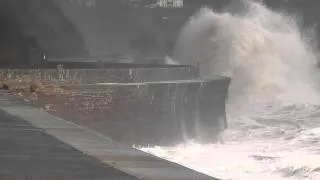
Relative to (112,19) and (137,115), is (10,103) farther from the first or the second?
(112,19)

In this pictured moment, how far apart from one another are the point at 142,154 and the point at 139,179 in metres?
2.04

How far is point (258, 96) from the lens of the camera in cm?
4006

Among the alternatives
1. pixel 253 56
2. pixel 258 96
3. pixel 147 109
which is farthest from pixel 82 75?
pixel 253 56

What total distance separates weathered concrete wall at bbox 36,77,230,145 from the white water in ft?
1.73

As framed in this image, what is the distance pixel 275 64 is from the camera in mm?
44781

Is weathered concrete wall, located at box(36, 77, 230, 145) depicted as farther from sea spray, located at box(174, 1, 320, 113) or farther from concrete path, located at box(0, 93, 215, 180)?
sea spray, located at box(174, 1, 320, 113)

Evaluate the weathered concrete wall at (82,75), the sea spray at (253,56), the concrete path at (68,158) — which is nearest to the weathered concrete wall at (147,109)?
the weathered concrete wall at (82,75)

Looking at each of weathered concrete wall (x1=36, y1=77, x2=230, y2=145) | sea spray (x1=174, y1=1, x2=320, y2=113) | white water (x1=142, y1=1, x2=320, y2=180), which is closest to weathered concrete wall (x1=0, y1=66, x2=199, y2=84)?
weathered concrete wall (x1=36, y1=77, x2=230, y2=145)

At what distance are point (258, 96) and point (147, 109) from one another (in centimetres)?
2295

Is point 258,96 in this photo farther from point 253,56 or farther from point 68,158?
point 68,158

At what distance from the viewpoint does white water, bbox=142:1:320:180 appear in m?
16.4

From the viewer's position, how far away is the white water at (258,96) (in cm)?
1641

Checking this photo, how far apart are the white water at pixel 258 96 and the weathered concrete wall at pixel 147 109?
53 cm

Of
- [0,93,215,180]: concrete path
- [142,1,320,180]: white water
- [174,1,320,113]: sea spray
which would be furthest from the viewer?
[174,1,320,113]: sea spray
